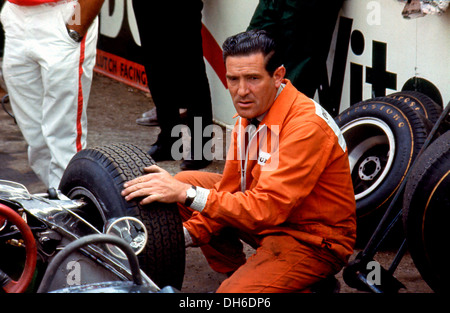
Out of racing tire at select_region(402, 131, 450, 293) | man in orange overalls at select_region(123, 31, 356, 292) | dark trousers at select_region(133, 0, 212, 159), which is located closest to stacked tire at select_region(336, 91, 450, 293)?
racing tire at select_region(402, 131, 450, 293)

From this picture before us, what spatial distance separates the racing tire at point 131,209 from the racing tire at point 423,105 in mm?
1614

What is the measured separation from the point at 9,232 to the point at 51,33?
1842 mm

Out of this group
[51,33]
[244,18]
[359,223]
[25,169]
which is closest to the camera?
[359,223]

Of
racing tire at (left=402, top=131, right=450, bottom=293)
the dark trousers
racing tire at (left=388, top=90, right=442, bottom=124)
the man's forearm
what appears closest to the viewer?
racing tire at (left=402, top=131, right=450, bottom=293)

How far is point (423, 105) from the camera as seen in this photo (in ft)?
12.2

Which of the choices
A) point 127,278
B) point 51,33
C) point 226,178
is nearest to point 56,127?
point 51,33

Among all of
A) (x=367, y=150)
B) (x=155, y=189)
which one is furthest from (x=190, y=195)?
(x=367, y=150)

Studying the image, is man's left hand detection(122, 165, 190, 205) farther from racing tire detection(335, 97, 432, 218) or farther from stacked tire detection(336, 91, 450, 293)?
racing tire detection(335, 97, 432, 218)

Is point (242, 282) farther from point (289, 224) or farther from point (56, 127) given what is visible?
point (56, 127)

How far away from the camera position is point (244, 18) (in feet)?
18.4

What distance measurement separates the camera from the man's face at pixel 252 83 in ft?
9.32

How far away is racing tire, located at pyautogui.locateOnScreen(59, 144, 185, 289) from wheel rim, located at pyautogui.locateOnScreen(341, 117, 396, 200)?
1.35 metres

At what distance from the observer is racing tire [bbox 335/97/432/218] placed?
11.6 feet

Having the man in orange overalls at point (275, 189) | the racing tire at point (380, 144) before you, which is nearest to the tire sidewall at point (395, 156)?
the racing tire at point (380, 144)
